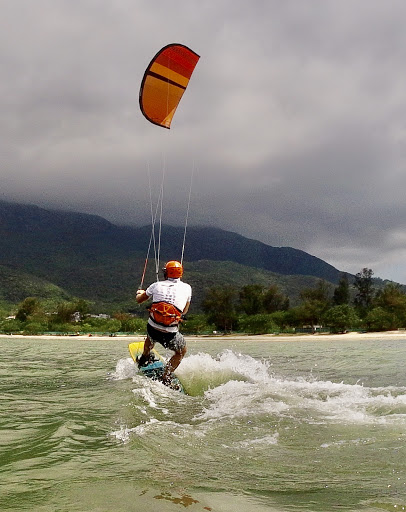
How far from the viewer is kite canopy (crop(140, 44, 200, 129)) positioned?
13391 millimetres

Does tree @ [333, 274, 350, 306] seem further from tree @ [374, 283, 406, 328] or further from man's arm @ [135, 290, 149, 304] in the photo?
man's arm @ [135, 290, 149, 304]

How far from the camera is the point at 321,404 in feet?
24.4

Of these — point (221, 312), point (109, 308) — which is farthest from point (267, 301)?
point (109, 308)

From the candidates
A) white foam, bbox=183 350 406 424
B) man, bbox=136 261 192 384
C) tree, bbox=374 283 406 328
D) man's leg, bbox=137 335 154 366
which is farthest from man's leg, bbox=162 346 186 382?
tree, bbox=374 283 406 328

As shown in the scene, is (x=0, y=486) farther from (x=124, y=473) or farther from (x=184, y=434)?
(x=184, y=434)

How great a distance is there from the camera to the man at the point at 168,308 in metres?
9.48

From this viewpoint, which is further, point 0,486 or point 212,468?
point 212,468

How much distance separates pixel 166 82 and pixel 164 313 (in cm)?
815

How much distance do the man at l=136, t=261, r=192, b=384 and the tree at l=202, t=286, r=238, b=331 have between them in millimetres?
91523

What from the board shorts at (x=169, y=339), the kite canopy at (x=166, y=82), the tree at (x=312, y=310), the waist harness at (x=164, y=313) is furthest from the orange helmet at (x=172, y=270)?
the tree at (x=312, y=310)

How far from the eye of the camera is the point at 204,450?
4.85 metres

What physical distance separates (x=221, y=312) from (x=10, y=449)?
98604mm

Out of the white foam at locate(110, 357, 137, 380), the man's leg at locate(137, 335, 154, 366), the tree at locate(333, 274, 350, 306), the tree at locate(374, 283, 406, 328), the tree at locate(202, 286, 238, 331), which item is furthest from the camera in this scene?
the tree at locate(333, 274, 350, 306)

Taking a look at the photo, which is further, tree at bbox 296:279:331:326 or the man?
tree at bbox 296:279:331:326
